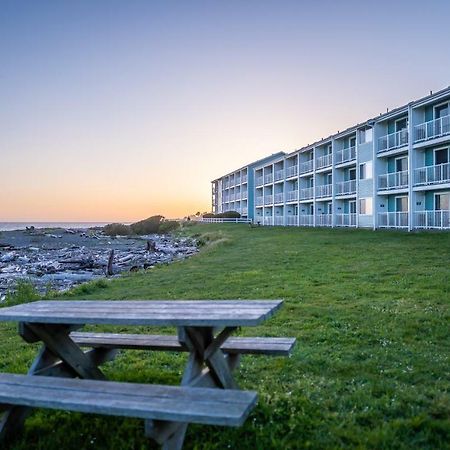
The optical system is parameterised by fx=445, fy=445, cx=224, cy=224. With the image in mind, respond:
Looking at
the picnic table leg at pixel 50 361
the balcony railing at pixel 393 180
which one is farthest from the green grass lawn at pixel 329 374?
the balcony railing at pixel 393 180

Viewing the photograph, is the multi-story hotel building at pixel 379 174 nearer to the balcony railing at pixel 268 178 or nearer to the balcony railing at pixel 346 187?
the balcony railing at pixel 346 187

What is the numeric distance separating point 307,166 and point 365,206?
12.1m

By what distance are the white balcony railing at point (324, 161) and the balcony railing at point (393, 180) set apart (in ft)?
26.9

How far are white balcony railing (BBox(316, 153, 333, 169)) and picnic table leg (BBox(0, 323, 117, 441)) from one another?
36005mm

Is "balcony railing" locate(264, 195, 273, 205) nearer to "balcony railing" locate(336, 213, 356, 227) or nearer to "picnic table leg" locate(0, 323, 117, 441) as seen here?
"balcony railing" locate(336, 213, 356, 227)

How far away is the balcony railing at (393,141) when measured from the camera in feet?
90.8

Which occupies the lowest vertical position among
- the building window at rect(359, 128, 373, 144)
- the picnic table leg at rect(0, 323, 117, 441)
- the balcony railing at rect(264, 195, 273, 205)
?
the picnic table leg at rect(0, 323, 117, 441)

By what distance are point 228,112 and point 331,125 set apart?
1562 centimetres

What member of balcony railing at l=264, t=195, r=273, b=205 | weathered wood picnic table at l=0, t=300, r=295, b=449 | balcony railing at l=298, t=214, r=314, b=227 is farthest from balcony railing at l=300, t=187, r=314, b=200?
weathered wood picnic table at l=0, t=300, r=295, b=449

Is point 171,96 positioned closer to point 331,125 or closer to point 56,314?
point 331,125

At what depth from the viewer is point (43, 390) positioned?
3.18 metres

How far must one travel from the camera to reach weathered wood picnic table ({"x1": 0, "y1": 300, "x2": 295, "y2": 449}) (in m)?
2.83

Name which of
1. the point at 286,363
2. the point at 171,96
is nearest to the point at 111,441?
the point at 286,363

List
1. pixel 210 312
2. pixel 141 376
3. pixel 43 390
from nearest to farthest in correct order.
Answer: pixel 43 390 < pixel 210 312 < pixel 141 376
